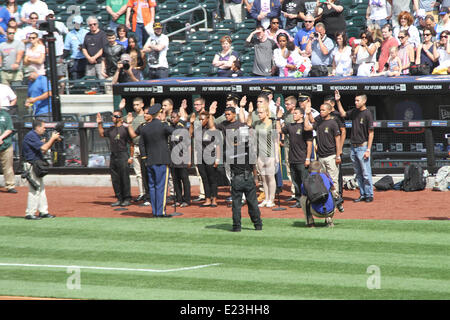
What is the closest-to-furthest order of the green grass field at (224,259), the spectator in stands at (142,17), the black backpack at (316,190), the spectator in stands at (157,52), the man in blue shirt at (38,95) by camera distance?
the green grass field at (224,259) → the black backpack at (316,190) → the man in blue shirt at (38,95) → the spectator in stands at (157,52) → the spectator in stands at (142,17)

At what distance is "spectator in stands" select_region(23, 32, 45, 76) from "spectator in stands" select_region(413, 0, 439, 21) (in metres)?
10.2

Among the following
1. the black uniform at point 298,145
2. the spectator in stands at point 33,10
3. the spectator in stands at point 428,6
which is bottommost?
the black uniform at point 298,145

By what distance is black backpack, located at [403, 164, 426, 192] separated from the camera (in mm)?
16781

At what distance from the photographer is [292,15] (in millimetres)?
21578

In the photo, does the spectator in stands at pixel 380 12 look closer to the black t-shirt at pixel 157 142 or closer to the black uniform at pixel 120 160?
the black uniform at pixel 120 160

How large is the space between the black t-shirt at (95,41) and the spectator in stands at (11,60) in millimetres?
1819

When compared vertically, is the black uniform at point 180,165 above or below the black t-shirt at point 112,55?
below

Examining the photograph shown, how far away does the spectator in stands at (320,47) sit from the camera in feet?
64.4

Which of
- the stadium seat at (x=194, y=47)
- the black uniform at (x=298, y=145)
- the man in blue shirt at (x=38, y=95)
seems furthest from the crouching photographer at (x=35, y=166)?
the stadium seat at (x=194, y=47)

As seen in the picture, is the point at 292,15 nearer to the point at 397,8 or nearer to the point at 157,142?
the point at 397,8

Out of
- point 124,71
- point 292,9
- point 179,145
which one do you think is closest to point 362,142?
point 179,145

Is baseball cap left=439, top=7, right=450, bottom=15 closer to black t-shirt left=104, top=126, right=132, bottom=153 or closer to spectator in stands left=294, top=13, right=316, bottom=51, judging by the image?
spectator in stands left=294, top=13, right=316, bottom=51
